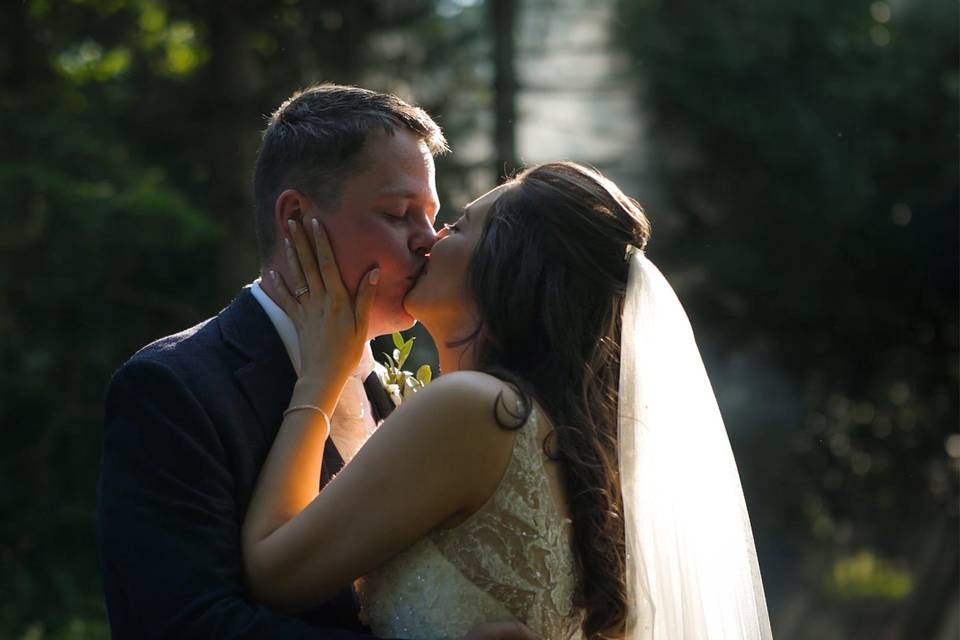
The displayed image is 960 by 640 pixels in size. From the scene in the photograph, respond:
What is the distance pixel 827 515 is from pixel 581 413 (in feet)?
40.2

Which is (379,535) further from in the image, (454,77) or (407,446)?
(454,77)

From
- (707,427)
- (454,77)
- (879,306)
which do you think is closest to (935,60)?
(879,306)

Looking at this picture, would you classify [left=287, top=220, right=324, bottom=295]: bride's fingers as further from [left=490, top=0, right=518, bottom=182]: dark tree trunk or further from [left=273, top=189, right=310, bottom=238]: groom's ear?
[left=490, top=0, right=518, bottom=182]: dark tree trunk

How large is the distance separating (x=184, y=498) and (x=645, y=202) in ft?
32.8

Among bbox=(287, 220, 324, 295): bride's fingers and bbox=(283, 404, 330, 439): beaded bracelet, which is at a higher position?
bbox=(287, 220, 324, 295): bride's fingers

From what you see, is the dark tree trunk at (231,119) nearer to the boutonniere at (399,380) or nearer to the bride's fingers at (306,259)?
the boutonniere at (399,380)

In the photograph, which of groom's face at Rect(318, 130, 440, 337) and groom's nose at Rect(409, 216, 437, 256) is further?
Result: groom's nose at Rect(409, 216, 437, 256)

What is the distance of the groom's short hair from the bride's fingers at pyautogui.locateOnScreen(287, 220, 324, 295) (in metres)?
0.09

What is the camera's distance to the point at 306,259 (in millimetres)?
2863

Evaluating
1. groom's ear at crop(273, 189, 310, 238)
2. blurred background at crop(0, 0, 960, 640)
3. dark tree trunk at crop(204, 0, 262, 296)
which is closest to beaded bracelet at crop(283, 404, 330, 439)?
groom's ear at crop(273, 189, 310, 238)

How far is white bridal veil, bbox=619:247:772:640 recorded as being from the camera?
2.89m

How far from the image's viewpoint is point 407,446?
2.53 m

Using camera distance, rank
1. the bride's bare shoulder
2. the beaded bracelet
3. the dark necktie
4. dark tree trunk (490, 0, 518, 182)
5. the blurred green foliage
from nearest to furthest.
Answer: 1. the bride's bare shoulder
2. the beaded bracelet
3. the dark necktie
4. dark tree trunk (490, 0, 518, 182)
5. the blurred green foliage

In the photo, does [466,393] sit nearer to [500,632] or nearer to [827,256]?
[500,632]
